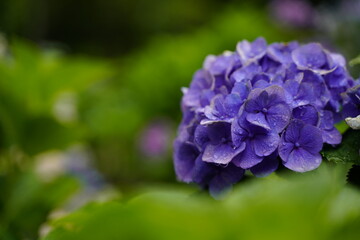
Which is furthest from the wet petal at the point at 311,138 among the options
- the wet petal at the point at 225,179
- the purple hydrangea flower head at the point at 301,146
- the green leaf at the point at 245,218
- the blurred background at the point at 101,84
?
the blurred background at the point at 101,84

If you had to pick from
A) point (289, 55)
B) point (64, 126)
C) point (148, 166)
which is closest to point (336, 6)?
point (148, 166)

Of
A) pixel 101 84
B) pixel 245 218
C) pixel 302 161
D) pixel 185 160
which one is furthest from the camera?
pixel 101 84

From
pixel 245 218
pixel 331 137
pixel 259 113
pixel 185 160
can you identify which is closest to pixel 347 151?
pixel 331 137

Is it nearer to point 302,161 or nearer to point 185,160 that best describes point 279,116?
point 302,161

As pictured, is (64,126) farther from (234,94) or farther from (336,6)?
(336,6)

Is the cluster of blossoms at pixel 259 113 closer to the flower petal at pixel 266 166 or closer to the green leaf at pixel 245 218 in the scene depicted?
the flower petal at pixel 266 166

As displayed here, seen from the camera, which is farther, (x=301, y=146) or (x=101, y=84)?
(x=101, y=84)
